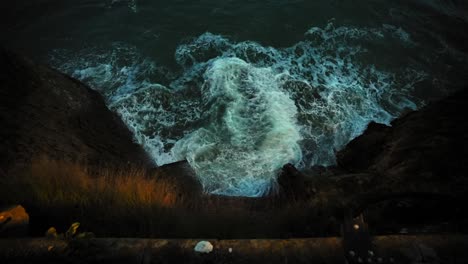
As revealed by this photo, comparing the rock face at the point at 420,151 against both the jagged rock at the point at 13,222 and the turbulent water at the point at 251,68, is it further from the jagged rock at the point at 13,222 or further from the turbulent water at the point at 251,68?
the jagged rock at the point at 13,222

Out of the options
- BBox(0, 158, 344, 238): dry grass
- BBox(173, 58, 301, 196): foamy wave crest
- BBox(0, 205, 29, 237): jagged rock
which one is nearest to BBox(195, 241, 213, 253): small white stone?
BBox(0, 158, 344, 238): dry grass

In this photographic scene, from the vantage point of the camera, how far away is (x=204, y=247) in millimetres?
2311

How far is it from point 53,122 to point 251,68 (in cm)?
498

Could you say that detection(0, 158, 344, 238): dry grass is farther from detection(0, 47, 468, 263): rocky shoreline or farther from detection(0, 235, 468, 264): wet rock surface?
detection(0, 235, 468, 264): wet rock surface

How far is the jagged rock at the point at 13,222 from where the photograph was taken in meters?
2.45

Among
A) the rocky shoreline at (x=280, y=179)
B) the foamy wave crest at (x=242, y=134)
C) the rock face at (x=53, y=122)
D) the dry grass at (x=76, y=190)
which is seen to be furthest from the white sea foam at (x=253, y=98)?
the dry grass at (x=76, y=190)

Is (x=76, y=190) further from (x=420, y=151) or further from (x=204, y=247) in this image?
(x=420, y=151)

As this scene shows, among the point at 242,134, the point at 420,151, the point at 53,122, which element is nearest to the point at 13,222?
the point at 53,122

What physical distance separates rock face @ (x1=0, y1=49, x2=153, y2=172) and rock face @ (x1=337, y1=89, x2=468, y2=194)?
391 centimetres

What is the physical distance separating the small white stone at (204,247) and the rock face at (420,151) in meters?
2.28

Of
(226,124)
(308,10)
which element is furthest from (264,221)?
(308,10)

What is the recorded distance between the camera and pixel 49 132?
4.84 metres

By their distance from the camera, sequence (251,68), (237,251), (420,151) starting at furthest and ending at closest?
(251,68), (420,151), (237,251)

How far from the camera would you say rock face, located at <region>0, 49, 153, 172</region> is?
441 centimetres
